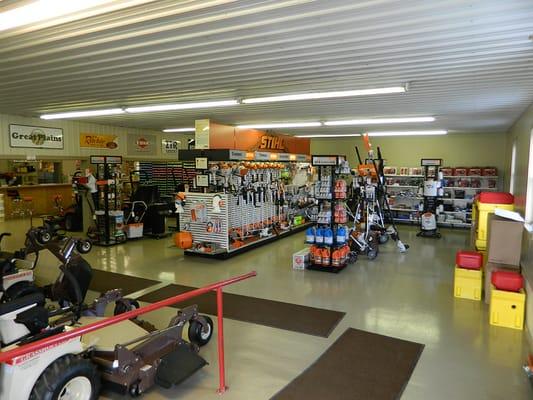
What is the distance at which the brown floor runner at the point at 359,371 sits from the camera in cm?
329

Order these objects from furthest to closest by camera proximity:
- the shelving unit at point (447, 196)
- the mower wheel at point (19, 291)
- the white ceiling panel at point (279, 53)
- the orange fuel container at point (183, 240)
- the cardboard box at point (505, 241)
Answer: the shelving unit at point (447, 196), the orange fuel container at point (183, 240), the cardboard box at point (505, 241), the mower wheel at point (19, 291), the white ceiling panel at point (279, 53)

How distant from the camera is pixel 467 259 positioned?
5.77 meters

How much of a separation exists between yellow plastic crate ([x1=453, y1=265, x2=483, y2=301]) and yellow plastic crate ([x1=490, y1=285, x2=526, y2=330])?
84cm

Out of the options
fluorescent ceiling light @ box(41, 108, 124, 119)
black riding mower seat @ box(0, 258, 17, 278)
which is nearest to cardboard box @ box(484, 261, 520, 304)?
black riding mower seat @ box(0, 258, 17, 278)

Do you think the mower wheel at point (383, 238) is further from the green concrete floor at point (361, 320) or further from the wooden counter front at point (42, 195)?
the wooden counter front at point (42, 195)

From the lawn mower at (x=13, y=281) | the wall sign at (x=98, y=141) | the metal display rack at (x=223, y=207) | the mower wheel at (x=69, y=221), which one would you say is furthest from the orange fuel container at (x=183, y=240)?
the wall sign at (x=98, y=141)

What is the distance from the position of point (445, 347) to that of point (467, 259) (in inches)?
82.2

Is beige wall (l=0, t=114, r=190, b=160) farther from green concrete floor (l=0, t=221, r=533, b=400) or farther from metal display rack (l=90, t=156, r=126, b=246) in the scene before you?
green concrete floor (l=0, t=221, r=533, b=400)

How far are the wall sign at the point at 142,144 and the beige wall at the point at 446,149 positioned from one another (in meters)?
7.64

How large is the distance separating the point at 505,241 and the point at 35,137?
36.3ft

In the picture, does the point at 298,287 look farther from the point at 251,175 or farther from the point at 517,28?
the point at 517,28

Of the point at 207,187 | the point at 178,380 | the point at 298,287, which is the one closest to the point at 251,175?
the point at 207,187

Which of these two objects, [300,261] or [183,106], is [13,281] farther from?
[300,261]

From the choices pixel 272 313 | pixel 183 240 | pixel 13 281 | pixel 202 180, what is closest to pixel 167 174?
pixel 202 180
